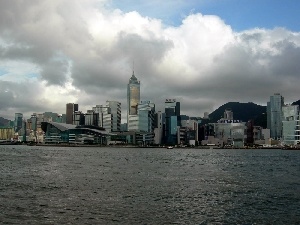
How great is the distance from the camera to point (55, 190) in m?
47.5

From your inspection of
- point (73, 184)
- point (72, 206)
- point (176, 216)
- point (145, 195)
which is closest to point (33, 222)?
point (72, 206)

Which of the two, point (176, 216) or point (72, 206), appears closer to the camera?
point (176, 216)

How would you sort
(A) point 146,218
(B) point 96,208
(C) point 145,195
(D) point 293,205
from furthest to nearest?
(C) point 145,195 < (D) point 293,205 < (B) point 96,208 < (A) point 146,218

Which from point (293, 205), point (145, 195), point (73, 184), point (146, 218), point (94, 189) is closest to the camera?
point (146, 218)

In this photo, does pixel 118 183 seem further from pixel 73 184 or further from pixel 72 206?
pixel 72 206

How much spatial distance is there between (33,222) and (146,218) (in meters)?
9.15

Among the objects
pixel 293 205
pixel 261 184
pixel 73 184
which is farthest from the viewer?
pixel 261 184

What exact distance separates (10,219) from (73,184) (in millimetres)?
22221

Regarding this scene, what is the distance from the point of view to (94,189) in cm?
4888

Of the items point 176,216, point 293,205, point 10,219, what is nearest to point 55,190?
point 10,219

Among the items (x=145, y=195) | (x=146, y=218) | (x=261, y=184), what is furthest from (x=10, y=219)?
(x=261, y=184)

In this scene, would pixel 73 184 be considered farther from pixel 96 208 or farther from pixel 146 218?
pixel 146 218

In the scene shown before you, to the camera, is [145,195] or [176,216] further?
[145,195]

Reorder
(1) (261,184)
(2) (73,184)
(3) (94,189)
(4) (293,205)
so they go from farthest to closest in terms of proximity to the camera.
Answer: (1) (261,184), (2) (73,184), (3) (94,189), (4) (293,205)
